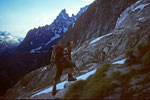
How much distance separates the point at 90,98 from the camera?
4.50 meters

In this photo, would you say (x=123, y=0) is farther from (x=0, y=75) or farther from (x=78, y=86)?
(x=0, y=75)

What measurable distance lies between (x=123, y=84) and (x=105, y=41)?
47.4ft

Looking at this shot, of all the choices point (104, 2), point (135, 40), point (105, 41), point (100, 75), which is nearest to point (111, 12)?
point (104, 2)

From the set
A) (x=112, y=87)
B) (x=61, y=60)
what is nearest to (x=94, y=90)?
(x=112, y=87)

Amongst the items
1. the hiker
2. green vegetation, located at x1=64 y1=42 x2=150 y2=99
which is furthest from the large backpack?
green vegetation, located at x1=64 y1=42 x2=150 y2=99

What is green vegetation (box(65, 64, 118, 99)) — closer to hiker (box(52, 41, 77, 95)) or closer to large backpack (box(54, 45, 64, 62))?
hiker (box(52, 41, 77, 95))

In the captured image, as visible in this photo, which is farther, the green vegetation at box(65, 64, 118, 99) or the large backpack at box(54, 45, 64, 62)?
the large backpack at box(54, 45, 64, 62)

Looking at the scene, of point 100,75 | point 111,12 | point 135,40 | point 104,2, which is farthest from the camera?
point 104,2

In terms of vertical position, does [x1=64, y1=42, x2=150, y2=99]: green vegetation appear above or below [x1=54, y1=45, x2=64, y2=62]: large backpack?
below

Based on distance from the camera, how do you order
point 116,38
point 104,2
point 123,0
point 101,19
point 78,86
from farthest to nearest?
point 104,2
point 101,19
point 123,0
point 116,38
point 78,86

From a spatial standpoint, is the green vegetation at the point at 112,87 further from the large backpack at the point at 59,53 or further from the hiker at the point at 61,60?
the large backpack at the point at 59,53

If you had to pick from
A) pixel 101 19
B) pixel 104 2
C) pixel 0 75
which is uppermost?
pixel 104 2

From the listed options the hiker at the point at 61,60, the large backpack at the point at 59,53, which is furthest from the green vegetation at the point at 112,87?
the large backpack at the point at 59,53

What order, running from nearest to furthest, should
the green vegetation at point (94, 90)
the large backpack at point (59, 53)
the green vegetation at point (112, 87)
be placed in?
the green vegetation at point (112, 87) → the green vegetation at point (94, 90) → the large backpack at point (59, 53)
